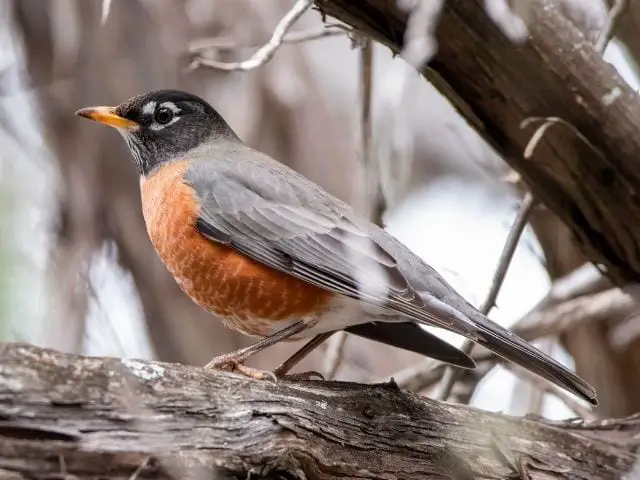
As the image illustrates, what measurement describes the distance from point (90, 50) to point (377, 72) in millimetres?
954

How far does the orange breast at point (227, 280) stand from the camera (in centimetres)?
195

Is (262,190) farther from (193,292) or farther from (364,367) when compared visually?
(364,367)

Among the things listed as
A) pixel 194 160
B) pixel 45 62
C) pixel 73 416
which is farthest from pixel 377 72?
pixel 73 416

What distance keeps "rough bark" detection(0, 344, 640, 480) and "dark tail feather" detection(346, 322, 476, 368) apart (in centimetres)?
14

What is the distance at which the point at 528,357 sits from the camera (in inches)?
72.3

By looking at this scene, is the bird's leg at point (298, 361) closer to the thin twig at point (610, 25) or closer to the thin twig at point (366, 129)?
the thin twig at point (366, 129)

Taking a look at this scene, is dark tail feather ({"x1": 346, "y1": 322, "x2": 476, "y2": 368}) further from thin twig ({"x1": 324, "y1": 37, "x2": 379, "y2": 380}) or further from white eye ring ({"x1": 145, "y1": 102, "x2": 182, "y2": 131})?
white eye ring ({"x1": 145, "y1": 102, "x2": 182, "y2": 131})

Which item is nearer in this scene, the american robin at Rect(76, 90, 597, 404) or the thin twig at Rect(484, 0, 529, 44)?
the thin twig at Rect(484, 0, 529, 44)

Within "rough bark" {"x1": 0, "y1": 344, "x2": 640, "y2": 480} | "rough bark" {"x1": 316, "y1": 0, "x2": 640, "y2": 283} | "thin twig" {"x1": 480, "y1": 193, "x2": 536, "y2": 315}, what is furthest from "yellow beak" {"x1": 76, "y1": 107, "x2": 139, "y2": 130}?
"thin twig" {"x1": 480, "y1": 193, "x2": 536, "y2": 315}

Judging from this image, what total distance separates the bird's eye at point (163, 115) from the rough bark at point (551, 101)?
79cm

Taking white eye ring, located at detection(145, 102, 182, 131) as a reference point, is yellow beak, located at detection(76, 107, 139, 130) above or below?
below

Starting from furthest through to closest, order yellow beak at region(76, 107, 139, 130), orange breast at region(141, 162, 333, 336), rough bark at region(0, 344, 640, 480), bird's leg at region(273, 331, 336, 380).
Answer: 1. yellow beak at region(76, 107, 139, 130)
2. bird's leg at region(273, 331, 336, 380)
3. orange breast at region(141, 162, 333, 336)
4. rough bark at region(0, 344, 640, 480)

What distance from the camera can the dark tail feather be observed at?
2082 millimetres

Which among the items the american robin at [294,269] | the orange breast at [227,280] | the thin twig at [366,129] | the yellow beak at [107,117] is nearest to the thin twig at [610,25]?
the thin twig at [366,129]
